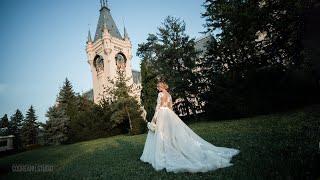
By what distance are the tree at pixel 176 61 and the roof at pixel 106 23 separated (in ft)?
148

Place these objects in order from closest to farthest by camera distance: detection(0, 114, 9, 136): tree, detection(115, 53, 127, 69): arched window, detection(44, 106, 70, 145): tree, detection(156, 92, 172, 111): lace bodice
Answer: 1. detection(156, 92, 172, 111): lace bodice
2. detection(44, 106, 70, 145): tree
3. detection(0, 114, 9, 136): tree
4. detection(115, 53, 127, 69): arched window

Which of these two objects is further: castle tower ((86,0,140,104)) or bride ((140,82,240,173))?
castle tower ((86,0,140,104))

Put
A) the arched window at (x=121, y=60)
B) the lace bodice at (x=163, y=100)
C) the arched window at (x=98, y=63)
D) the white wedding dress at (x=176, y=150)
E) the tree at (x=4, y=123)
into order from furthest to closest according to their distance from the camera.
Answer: the arched window at (x=98, y=63), the arched window at (x=121, y=60), the tree at (x=4, y=123), the lace bodice at (x=163, y=100), the white wedding dress at (x=176, y=150)

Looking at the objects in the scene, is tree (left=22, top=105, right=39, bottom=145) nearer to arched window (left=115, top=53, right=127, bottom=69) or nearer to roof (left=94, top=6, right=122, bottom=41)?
arched window (left=115, top=53, right=127, bottom=69)

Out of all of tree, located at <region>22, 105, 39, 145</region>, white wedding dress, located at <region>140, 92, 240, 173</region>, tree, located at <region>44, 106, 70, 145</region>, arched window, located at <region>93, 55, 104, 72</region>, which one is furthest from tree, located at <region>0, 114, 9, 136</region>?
white wedding dress, located at <region>140, 92, 240, 173</region>

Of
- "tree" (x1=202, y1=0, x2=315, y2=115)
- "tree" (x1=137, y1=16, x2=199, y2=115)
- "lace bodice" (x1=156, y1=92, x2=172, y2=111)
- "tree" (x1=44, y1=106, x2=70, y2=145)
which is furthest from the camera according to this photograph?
"tree" (x1=44, y1=106, x2=70, y2=145)

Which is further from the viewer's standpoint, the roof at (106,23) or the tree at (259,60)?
the roof at (106,23)

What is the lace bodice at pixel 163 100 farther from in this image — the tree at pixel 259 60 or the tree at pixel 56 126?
the tree at pixel 56 126

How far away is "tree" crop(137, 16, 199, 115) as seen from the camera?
3244 cm

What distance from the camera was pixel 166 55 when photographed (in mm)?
34094

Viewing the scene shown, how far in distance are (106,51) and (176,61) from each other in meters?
45.3

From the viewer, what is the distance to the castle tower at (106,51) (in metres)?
75.6

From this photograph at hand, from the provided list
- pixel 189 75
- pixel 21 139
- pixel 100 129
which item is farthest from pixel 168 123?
pixel 21 139

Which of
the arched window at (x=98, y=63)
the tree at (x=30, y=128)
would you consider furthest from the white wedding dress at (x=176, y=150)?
the arched window at (x=98, y=63)
